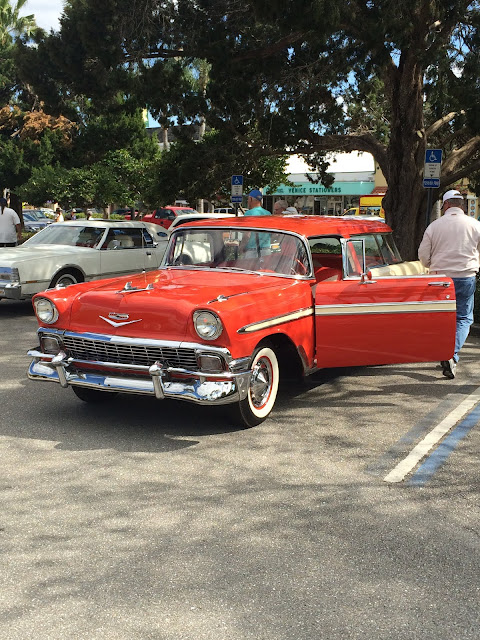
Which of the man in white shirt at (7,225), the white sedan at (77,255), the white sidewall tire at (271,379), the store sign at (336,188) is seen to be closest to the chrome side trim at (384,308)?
the white sidewall tire at (271,379)

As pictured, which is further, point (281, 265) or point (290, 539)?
point (281, 265)

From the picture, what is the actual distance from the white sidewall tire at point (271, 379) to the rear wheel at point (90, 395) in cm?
134

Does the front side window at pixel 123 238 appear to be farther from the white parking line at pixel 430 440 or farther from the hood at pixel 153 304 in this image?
the white parking line at pixel 430 440

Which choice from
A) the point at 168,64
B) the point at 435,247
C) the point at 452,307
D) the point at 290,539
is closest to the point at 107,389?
the point at 290,539

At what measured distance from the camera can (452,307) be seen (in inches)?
255

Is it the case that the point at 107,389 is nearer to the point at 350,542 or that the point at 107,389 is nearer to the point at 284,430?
the point at 284,430

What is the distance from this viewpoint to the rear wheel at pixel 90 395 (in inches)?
249

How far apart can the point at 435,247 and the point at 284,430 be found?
9.60ft

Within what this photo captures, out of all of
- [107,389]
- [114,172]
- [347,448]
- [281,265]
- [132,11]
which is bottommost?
[347,448]

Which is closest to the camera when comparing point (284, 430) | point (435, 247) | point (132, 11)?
point (284, 430)

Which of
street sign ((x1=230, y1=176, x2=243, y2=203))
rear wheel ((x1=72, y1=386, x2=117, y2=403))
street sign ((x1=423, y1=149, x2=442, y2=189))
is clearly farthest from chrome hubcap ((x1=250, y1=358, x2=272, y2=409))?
street sign ((x1=230, y1=176, x2=243, y2=203))

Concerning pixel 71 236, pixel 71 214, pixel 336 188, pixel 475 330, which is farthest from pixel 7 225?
pixel 336 188

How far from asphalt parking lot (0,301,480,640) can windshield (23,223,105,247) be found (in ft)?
19.0

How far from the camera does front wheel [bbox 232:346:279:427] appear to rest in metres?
5.66
